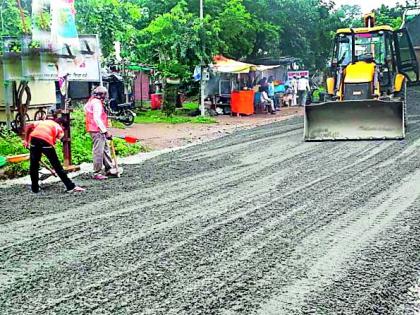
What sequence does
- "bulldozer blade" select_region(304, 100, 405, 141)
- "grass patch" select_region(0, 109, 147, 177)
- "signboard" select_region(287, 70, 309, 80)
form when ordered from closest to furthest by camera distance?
"grass patch" select_region(0, 109, 147, 177) → "bulldozer blade" select_region(304, 100, 405, 141) → "signboard" select_region(287, 70, 309, 80)

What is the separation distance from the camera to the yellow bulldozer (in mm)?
14188

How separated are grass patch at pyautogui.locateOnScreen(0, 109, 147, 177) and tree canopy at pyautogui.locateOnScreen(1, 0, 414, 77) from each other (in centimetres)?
278

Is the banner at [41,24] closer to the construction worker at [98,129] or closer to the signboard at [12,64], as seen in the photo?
the signboard at [12,64]

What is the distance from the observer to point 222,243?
20.4ft

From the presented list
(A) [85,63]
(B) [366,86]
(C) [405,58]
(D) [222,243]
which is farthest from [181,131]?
(D) [222,243]

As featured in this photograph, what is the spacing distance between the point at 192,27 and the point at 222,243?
787 inches

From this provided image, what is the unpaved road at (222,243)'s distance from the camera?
4699 mm

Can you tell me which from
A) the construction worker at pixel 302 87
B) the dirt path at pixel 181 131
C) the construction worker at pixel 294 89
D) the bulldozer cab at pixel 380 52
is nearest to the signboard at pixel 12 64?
the dirt path at pixel 181 131

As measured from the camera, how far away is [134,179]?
35.4 feet

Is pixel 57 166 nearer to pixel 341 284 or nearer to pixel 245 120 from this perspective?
pixel 341 284

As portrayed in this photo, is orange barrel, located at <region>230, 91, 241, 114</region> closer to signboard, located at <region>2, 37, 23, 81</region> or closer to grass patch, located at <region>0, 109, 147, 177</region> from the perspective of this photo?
grass patch, located at <region>0, 109, 147, 177</region>

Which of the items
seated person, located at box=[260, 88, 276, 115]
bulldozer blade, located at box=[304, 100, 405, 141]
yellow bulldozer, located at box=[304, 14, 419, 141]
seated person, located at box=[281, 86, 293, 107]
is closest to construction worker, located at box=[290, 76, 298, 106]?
seated person, located at box=[281, 86, 293, 107]

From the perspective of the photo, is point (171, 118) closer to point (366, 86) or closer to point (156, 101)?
point (156, 101)

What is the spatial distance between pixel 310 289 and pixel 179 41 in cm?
2127
